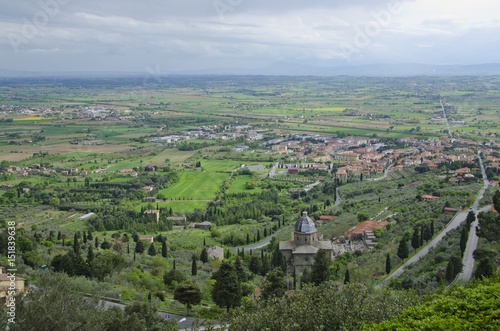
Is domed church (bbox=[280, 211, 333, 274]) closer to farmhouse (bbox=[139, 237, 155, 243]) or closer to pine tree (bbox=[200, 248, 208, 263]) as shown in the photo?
pine tree (bbox=[200, 248, 208, 263])

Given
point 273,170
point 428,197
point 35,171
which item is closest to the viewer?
point 428,197

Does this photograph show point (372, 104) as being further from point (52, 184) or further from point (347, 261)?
point (347, 261)

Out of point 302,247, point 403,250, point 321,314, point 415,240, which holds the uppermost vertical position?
point 321,314

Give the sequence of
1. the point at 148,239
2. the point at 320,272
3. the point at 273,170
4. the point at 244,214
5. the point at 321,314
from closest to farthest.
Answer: the point at 321,314 → the point at 320,272 → the point at 148,239 → the point at 244,214 → the point at 273,170

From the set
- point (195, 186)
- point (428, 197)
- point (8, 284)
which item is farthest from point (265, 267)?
point (195, 186)

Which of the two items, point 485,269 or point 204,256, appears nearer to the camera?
point 485,269

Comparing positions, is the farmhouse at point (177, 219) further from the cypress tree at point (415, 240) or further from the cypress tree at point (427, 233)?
the cypress tree at point (427, 233)

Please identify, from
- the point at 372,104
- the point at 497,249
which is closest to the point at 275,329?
the point at 497,249

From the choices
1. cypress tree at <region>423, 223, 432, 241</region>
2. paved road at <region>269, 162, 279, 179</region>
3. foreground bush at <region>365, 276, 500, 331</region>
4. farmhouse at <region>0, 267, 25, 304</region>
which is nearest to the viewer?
foreground bush at <region>365, 276, 500, 331</region>

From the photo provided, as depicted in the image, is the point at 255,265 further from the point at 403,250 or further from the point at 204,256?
the point at 403,250

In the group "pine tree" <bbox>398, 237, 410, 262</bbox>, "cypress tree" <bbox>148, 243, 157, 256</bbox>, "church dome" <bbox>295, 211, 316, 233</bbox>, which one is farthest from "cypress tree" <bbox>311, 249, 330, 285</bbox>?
"cypress tree" <bbox>148, 243, 157, 256</bbox>
